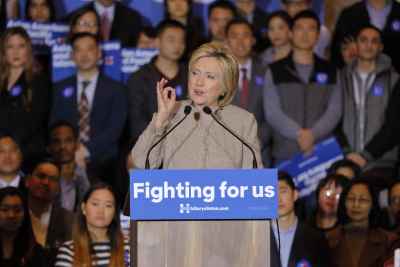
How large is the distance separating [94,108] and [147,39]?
89 centimetres

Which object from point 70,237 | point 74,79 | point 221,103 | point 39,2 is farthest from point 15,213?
point 221,103

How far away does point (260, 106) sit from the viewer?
8305 mm

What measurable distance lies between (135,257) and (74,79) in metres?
4.04

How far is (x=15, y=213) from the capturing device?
722cm

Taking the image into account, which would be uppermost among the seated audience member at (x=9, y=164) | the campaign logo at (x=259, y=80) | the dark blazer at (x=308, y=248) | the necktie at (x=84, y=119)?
the campaign logo at (x=259, y=80)

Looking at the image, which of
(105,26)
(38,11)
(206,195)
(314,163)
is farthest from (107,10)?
(206,195)

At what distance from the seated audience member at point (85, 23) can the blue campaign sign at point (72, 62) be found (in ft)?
0.67

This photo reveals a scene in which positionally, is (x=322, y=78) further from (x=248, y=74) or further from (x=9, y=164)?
(x=9, y=164)

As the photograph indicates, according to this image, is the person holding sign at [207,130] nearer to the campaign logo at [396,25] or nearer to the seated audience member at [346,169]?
the seated audience member at [346,169]

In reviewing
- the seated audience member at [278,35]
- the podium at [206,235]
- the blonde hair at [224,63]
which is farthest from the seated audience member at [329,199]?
the podium at [206,235]

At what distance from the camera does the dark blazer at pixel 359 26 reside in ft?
29.6

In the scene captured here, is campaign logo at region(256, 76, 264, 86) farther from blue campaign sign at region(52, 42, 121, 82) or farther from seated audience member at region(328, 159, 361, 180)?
blue campaign sign at region(52, 42, 121, 82)

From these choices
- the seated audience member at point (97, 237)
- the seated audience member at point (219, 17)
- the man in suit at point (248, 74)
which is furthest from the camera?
the seated audience member at point (219, 17)

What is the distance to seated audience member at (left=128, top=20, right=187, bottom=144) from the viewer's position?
820cm
